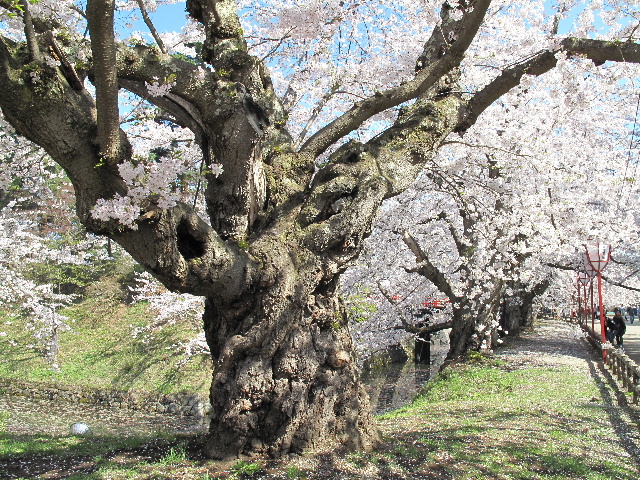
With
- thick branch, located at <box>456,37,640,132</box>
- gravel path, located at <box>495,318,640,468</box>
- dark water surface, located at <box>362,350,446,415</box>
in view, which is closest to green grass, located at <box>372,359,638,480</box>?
gravel path, located at <box>495,318,640,468</box>

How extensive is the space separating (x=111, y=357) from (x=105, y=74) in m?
14.2

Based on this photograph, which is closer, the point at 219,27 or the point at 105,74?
the point at 105,74

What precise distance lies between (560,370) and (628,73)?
7542 millimetres

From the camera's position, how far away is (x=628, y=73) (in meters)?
6.98

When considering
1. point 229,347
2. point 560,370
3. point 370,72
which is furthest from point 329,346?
point 560,370

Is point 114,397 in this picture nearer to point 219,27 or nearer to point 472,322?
point 472,322

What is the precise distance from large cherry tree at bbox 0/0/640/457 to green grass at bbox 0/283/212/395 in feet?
33.1

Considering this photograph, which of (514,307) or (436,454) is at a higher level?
(514,307)

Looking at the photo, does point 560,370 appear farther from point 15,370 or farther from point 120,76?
point 15,370

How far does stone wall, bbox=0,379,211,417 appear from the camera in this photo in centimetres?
1280

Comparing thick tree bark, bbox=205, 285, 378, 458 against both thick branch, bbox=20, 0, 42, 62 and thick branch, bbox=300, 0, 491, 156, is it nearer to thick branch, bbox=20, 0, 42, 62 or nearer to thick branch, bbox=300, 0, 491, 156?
thick branch, bbox=300, 0, 491, 156

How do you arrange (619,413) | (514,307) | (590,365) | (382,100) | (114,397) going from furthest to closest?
(514,307)
(114,397)
(590,365)
(619,413)
(382,100)

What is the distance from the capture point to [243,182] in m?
4.40

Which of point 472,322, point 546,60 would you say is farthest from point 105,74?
point 472,322
